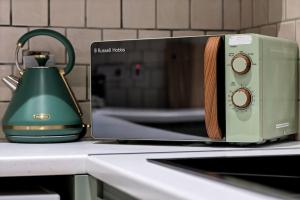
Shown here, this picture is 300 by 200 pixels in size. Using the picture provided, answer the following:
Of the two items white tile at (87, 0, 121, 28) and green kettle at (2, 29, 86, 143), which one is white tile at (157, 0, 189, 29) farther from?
green kettle at (2, 29, 86, 143)

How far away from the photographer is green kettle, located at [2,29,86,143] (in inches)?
53.9

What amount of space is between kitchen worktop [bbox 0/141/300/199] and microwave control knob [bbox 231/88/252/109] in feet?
0.31

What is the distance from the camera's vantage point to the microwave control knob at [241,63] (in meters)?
1.21

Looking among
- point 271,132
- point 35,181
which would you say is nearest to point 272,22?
point 271,132

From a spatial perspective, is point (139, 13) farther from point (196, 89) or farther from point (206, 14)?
point (196, 89)

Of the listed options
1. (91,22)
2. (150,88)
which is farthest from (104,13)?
(150,88)

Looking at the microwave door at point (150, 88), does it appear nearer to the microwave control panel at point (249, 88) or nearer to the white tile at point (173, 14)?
the microwave control panel at point (249, 88)

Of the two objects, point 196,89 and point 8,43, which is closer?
point 196,89

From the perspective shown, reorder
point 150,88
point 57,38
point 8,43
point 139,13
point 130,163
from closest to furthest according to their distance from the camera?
point 130,163 → point 150,88 → point 57,38 → point 8,43 → point 139,13

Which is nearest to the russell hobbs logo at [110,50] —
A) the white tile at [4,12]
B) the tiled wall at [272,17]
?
the white tile at [4,12]

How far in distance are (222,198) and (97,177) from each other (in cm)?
45

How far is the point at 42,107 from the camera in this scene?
1.39 metres

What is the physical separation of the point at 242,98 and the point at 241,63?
0.24 ft

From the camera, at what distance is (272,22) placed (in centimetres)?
154
